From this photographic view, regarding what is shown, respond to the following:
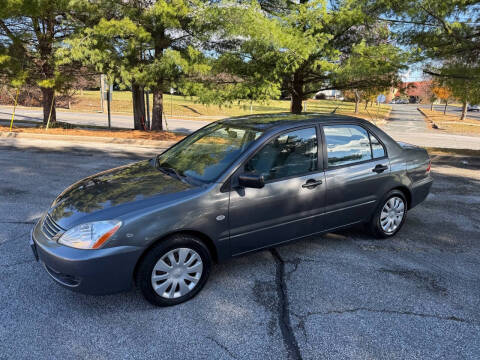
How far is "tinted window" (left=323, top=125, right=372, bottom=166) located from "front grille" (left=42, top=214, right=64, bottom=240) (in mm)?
2614

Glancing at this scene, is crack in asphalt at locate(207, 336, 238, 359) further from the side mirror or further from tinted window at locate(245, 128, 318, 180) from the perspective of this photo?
tinted window at locate(245, 128, 318, 180)

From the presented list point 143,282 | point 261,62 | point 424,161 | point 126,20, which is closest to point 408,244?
point 424,161

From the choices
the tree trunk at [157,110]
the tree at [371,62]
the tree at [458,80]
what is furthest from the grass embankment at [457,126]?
the tree trunk at [157,110]

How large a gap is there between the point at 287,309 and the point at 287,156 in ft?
4.63

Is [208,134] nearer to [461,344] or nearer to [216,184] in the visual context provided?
[216,184]

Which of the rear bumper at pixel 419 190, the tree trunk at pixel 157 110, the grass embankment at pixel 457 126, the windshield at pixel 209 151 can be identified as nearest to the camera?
the windshield at pixel 209 151

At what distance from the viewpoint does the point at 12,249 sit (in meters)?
3.91

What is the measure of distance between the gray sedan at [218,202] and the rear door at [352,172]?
0.5 inches

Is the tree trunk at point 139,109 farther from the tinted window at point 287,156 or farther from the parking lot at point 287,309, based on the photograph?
the tinted window at point 287,156

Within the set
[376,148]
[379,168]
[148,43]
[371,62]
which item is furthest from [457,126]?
[379,168]

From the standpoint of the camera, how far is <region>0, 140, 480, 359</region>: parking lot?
2541 mm

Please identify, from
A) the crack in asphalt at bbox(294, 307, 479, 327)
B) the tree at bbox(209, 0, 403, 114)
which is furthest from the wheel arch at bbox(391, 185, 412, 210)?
the tree at bbox(209, 0, 403, 114)

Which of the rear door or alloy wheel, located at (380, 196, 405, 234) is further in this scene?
alloy wheel, located at (380, 196, 405, 234)

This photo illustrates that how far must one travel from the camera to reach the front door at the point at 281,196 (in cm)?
325
